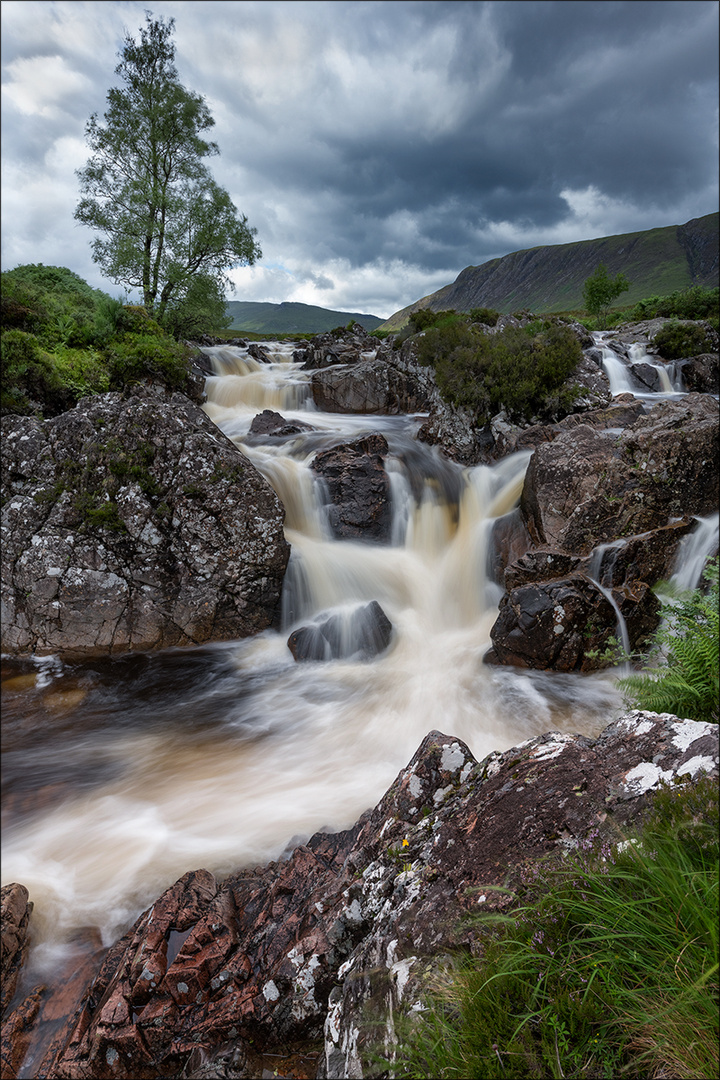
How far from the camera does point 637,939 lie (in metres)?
1.83

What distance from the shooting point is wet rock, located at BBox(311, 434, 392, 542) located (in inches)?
511

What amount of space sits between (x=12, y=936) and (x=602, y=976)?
15.4 feet

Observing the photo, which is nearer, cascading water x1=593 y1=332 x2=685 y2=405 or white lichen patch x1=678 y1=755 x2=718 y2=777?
white lichen patch x1=678 y1=755 x2=718 y2=777

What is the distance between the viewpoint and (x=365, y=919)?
9.67 ft

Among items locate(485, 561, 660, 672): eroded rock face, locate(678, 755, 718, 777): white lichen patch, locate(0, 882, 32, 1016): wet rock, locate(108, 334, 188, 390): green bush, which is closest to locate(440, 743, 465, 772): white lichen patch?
locate(678, 755, 718, 777): white lichen patch

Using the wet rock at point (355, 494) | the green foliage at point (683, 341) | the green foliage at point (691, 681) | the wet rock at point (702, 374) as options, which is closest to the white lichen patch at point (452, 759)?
the green foliage at point (691, 681)

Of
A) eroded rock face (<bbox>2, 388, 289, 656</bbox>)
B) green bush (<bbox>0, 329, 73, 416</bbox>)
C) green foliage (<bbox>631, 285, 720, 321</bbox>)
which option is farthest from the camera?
green foliage (<bbox>631, 285, 720, 321</bbox>)

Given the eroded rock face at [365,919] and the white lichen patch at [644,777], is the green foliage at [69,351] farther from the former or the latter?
the white lichen patch at [644,777]

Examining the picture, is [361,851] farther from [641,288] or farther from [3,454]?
[641,288]

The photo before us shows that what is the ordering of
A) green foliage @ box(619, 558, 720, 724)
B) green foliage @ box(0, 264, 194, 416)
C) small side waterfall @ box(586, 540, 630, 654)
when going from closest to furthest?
green foliage @ box(619, 558, 720, 724) < small side waterfall @ box(586, 540, 630, 654) < green foliage @ box(0, 264, 194, 416)

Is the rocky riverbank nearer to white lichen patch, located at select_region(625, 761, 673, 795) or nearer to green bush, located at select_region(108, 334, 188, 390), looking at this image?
white lichen patch, located at select_region(625, 761, 673, 795)

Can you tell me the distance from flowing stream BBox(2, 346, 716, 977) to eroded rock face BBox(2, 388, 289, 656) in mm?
633

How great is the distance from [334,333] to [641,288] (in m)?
220

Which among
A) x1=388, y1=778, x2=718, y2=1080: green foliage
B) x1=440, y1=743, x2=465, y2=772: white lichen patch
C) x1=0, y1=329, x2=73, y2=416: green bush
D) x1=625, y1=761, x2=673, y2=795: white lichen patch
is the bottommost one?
x1=440, y1=743, x2=465, y2=772: white lichen patch
